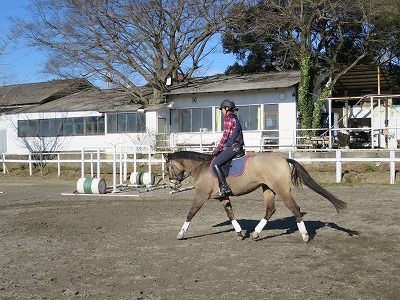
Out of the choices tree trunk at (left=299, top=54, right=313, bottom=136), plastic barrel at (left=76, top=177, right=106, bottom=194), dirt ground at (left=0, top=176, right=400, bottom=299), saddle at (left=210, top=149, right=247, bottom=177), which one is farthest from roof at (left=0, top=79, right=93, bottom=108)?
saddle at (left=210, top=149, right=247, bottom=177)

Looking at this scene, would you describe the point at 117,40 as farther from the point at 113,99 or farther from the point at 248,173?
the point at 248,173

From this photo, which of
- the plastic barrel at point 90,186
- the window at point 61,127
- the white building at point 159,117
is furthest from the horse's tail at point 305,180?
the window at point 61,127

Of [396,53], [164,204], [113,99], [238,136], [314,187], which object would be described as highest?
[396,53]

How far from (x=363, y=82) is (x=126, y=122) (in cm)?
1695

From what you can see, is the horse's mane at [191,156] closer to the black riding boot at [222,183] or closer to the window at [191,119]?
the black riding boot at [222,183]

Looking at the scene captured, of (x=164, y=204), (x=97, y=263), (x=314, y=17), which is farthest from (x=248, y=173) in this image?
(x=314, y=17)

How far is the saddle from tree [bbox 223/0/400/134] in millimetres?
23781

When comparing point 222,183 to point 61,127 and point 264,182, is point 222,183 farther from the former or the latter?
point 61,127

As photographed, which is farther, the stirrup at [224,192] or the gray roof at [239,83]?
the gray roof at [239,83]

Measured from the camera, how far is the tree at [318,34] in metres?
32.5

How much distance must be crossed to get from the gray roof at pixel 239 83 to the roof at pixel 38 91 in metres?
8.84

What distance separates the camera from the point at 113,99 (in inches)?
1578

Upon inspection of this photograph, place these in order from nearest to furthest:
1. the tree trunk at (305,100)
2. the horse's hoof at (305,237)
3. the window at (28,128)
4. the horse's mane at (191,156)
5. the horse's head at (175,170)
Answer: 1. the horse's hoof at (305,237)
2. the horse's mane at (191,156)
3. the horse's head at (175,170)
4. the tree trunk at (305,100)
5. the window at (28,128)

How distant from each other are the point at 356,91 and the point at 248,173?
30.4 metres
